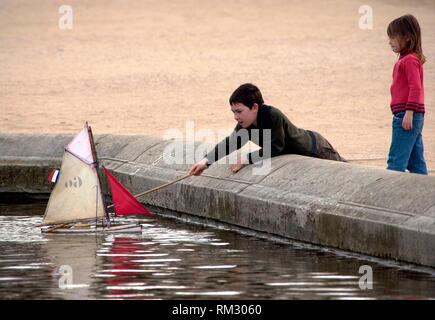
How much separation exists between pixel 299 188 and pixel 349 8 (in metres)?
24.5

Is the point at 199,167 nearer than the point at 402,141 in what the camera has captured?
No

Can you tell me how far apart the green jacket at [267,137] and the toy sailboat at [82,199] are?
0.71 m

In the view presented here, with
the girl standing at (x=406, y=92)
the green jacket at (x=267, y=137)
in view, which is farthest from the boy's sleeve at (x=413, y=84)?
the green jacket at (x=267, y=137)

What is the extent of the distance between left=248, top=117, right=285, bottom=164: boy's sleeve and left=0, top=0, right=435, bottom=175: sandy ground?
16.0 feet

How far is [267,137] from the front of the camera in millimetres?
8195

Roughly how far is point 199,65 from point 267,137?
16337 millimetres

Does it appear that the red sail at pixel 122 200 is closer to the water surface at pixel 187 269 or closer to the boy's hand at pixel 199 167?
the water surface at pixel 187 269

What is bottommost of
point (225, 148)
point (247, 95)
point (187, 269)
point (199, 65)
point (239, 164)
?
point (187, 269)

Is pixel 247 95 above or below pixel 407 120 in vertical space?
above

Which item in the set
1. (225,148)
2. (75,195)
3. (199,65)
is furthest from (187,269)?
(199,65)

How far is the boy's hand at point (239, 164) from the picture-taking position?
27.4ft

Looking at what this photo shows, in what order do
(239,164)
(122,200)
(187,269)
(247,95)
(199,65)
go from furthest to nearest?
(199,65) < (239,164) < (122,200) < (247,95) < (187,269)

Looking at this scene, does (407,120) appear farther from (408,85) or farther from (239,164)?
(239,164)
